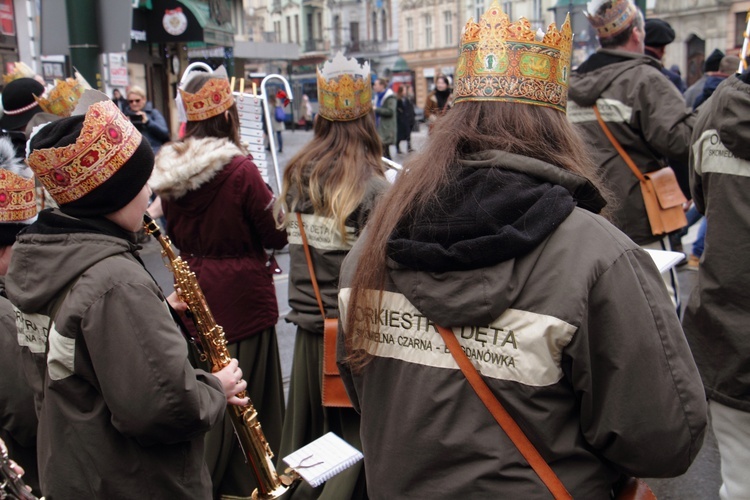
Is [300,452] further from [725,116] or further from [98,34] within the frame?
[98,34]

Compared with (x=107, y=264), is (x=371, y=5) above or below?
above

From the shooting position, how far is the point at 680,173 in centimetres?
624

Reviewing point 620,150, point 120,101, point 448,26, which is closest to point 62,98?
point 620,150

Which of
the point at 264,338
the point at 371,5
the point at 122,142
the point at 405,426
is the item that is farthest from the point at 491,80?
the point at 371,5

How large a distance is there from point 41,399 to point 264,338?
74.4 inches

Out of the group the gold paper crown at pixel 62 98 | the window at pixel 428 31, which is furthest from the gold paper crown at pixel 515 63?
the window at pixel 428 31

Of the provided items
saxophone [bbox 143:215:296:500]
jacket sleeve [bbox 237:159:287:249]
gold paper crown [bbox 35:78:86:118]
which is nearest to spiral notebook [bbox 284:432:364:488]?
saxophone [bbox 143:215:296:500]

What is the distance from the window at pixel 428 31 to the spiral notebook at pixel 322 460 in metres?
59.4

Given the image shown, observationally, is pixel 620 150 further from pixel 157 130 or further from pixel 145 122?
Answer: pixel 157 130

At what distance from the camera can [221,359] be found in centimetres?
296

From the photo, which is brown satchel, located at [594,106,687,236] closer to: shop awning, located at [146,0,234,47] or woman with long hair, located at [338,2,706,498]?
woman with long hair, located at [338,2,706,498]

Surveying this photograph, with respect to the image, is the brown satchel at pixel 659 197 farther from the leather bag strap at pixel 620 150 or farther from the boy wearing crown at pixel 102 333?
the boy wearing crown at pixel 102 333

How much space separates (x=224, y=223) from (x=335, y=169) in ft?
2.51

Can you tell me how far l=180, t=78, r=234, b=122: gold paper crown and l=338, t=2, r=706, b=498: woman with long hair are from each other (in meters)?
2.48
